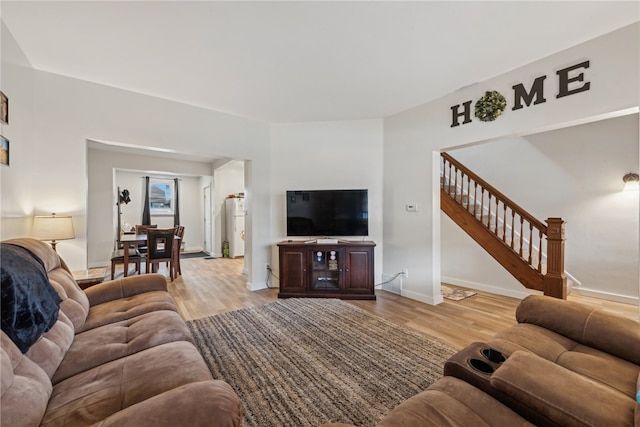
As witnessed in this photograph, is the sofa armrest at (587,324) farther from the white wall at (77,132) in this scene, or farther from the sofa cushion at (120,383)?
the white wall at (77,132)

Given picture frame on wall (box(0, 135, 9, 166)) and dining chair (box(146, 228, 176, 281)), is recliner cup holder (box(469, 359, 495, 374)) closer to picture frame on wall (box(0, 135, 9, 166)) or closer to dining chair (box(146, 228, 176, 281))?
picture frame on wall (box(0, 135, 9, 166))

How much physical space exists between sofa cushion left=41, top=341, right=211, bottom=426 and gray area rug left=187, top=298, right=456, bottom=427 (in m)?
0.62

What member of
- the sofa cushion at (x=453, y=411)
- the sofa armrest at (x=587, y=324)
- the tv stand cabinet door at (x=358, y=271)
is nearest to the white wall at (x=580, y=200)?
the tv stand cabinet door at (x=358, y=271)

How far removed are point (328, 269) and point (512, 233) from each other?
2611 millimetres

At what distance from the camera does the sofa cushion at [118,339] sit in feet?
4.15

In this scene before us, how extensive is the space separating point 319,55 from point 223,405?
2.56 meters

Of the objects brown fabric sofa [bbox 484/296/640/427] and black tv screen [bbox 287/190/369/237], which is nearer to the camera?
brown fabric sofa [bbox 484/296/640/427]

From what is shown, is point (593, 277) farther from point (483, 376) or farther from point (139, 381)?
point (139, 381)

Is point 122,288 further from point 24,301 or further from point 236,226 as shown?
point 236,226

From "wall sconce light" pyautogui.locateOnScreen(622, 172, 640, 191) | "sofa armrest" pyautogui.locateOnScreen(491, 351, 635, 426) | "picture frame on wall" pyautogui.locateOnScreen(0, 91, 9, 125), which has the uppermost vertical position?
"picture frame on wall" pyautogui.locateOnScreen(0, 91, 9, 125)

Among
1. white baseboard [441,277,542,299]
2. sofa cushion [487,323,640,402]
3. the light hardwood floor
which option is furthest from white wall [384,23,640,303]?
sofa cushion [487,323,640,402]

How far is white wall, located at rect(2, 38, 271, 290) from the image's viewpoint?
254cm

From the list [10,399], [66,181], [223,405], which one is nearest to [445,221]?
[223,405]

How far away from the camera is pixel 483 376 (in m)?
1.09
